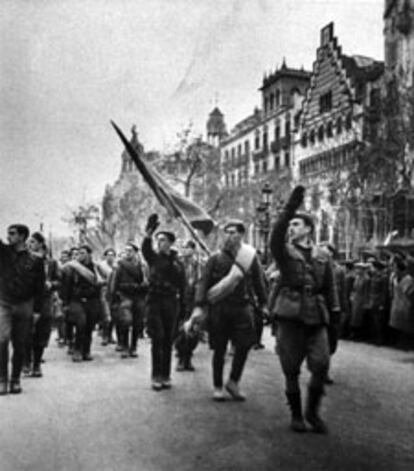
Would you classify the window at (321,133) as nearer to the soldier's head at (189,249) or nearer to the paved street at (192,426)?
the soldier's head at (189,249)

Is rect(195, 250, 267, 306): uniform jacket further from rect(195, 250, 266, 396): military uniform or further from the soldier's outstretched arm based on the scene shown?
the soldier's outstretched arm

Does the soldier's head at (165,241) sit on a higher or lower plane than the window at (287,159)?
lower

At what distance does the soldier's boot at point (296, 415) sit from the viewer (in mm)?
5701

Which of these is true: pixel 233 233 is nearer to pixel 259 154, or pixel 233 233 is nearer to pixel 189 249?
pixel 189 249

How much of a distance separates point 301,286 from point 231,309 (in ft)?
5.03

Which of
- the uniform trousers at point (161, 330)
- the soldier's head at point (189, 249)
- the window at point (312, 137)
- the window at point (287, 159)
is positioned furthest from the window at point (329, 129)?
the uniform trousers at point (161, 330)

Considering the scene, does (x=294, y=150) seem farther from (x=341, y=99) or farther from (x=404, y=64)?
(x=404, y=64)

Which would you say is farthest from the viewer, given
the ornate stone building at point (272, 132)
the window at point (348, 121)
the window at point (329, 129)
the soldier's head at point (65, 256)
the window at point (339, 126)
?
the ornate stone building at point (272, 132)

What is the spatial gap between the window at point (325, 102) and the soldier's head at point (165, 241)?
39.4 meters

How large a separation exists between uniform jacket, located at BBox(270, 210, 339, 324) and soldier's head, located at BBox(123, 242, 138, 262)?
18.8 ft

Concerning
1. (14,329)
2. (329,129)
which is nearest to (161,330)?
(14,329)

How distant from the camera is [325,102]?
4684 centimetres

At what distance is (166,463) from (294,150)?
1867 inches

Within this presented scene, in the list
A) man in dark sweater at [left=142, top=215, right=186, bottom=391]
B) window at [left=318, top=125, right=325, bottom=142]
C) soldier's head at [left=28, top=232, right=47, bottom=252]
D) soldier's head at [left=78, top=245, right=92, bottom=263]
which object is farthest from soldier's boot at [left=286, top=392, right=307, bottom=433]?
window at [left=318, top=125, right=325, bottom=142]
